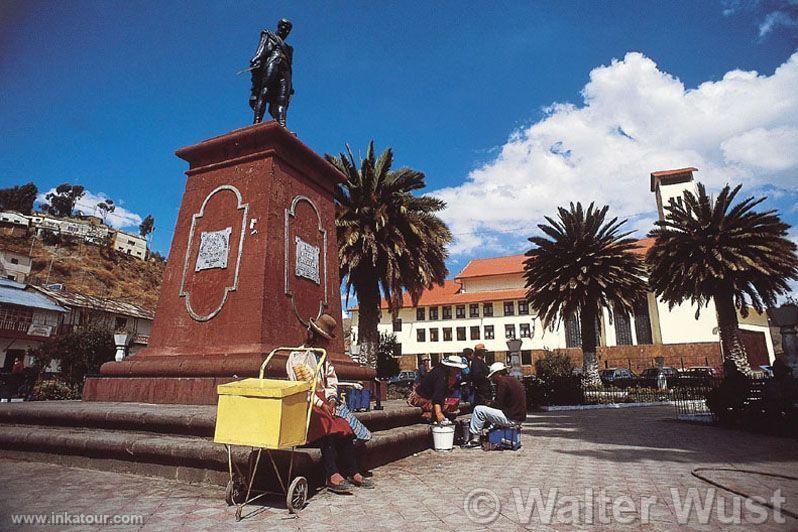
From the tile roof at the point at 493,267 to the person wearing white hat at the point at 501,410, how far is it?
48.1 meters

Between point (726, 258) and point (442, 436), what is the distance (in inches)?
763

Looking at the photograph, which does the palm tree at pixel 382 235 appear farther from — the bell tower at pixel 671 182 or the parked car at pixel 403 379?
the bell tower at pixel 671 182

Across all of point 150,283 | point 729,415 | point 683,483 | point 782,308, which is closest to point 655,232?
point 782,308

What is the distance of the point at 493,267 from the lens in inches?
2298

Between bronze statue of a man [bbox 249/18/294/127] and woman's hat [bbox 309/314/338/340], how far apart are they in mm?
5471

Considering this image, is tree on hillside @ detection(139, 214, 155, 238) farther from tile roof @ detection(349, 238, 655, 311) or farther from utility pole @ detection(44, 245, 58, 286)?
tile roof @ detection(349, 238, 655, 311)

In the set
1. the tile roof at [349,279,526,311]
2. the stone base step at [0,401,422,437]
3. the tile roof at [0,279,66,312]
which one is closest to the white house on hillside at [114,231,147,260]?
the tile roof at [0,279,66,312]

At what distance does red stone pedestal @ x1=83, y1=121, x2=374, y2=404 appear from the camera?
6.32m

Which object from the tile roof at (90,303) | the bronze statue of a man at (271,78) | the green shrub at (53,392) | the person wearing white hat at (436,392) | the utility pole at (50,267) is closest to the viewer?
the person wearing white hat at (436,392)

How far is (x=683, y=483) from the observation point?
4.61m

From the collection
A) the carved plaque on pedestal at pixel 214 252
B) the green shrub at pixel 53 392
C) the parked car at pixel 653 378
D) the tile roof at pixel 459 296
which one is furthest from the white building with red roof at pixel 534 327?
the carved plaque on pedestal at pixel 214 252

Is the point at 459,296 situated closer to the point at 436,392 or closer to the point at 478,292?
the point at 478,292

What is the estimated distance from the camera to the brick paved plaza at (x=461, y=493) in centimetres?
329

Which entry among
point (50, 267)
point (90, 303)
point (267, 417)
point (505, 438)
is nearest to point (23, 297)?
point (90, 303)
